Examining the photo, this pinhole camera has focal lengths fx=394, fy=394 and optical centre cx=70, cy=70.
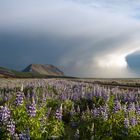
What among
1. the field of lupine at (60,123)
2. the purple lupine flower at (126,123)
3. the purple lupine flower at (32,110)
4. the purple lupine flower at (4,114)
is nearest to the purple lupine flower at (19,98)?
the field of lupine at (60,123)

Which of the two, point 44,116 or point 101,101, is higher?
point 101,101

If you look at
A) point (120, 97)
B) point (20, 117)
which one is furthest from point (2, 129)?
point (120, 97)

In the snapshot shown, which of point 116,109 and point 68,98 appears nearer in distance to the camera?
point 116,109

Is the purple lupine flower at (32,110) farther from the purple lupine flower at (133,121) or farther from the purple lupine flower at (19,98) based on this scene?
the purple lupine flower at (133,121)

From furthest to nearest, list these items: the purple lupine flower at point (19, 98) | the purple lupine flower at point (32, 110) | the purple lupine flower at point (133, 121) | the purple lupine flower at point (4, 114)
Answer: the purple lupine flower at point (133, 121)
the purple lupine flower at point (19, 98)
the purple lupine flower at point (32, 110)
the purple lupine flower at point (4, 114)

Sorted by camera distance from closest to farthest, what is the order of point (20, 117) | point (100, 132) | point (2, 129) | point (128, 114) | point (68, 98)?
1. point (2, 129)
2. point (20, 117)
3. point (100, 132)
4. point (128, 114)
5. point (68, 98)

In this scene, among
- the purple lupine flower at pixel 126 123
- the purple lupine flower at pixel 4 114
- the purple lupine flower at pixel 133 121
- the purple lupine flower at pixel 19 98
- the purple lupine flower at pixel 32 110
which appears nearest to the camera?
the purple lupine flower at pixel 4 114

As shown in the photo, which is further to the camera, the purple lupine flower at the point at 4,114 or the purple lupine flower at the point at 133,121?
the purple lupine flower at the point at 133,121

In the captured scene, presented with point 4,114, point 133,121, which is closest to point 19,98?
point 4,114

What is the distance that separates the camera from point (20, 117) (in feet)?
39.7

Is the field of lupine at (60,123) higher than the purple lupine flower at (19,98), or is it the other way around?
the purple lupine flower at (19,98)

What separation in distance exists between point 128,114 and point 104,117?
43.4 inches

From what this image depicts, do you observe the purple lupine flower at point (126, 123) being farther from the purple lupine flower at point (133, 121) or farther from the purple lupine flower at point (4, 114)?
the purple lupine flower at point (4, 114)

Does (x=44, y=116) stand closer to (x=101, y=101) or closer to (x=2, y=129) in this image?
(x=2, y=129)
